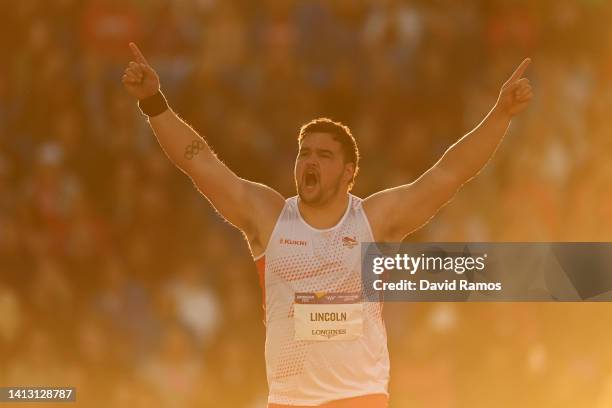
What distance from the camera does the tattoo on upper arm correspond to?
347 centimetres

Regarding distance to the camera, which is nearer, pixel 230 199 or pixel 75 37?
pixel 230 199

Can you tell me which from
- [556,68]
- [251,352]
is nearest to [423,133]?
[556,68]

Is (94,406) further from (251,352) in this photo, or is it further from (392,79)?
(392,79)

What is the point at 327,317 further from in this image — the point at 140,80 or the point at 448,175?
the point at 140,80

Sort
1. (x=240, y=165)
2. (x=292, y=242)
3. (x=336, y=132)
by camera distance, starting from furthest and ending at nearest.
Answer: (x=240, y=165) → (x=336, y=132) → (x=292, y=242)

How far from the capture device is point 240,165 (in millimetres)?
6078

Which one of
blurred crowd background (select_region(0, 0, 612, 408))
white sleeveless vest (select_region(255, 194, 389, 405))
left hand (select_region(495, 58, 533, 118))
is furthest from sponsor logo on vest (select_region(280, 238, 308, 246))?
blurred crowd background (select_region(0, 0, 612, 408))

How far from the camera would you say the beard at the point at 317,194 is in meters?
3.52

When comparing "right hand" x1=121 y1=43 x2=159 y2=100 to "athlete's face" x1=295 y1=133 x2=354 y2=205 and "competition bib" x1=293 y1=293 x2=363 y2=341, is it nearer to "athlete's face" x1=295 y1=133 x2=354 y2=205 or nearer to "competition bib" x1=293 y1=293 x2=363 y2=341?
"athlete's face" x1=295 y1=133 x2=354 y2=205

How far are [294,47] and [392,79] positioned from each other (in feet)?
2.11

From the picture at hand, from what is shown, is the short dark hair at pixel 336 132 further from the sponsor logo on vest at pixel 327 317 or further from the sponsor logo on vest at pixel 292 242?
the sponsor logo on vest at pixel 327 317

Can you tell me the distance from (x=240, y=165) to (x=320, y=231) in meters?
2.59

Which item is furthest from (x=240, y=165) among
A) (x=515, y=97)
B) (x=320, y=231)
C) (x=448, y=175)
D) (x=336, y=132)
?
(x=515, y=97)

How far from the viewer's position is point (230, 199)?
3.52m
